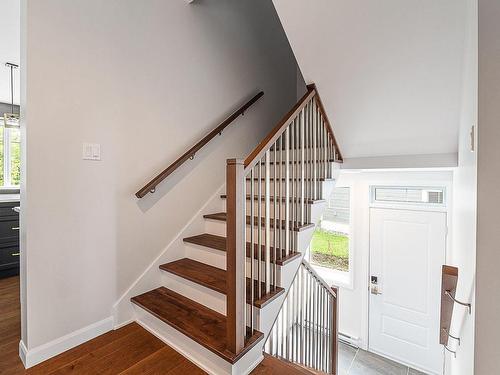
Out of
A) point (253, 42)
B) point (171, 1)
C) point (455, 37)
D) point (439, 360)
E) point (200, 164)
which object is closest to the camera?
point (455, 37)

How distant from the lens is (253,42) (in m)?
3.07

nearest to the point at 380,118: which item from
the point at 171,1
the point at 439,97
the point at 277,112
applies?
the point at 439,97

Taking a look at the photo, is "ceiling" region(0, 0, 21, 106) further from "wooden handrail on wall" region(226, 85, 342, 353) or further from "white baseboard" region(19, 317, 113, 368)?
"white baseboard" region(19, 317, 113, 368)

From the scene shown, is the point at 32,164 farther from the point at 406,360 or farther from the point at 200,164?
the point at 406,360

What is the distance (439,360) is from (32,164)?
15.7 ft

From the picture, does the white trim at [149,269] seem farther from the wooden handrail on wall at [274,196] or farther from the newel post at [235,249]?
the newel post at [235,249]

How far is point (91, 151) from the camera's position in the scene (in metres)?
1.69

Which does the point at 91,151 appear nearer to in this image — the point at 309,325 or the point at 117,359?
the point at 117,359

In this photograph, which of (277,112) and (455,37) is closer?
(455,37)

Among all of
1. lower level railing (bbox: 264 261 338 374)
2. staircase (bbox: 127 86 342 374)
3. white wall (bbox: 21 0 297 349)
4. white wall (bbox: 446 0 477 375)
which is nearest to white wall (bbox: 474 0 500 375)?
white wall (bbox: 446 0 477 375)

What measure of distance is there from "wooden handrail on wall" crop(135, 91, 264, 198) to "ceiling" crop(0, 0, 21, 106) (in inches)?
69.0

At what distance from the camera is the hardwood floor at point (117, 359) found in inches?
56.7

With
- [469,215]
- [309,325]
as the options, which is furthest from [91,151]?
[309,325]

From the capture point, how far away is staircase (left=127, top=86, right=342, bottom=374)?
4.39 feet
